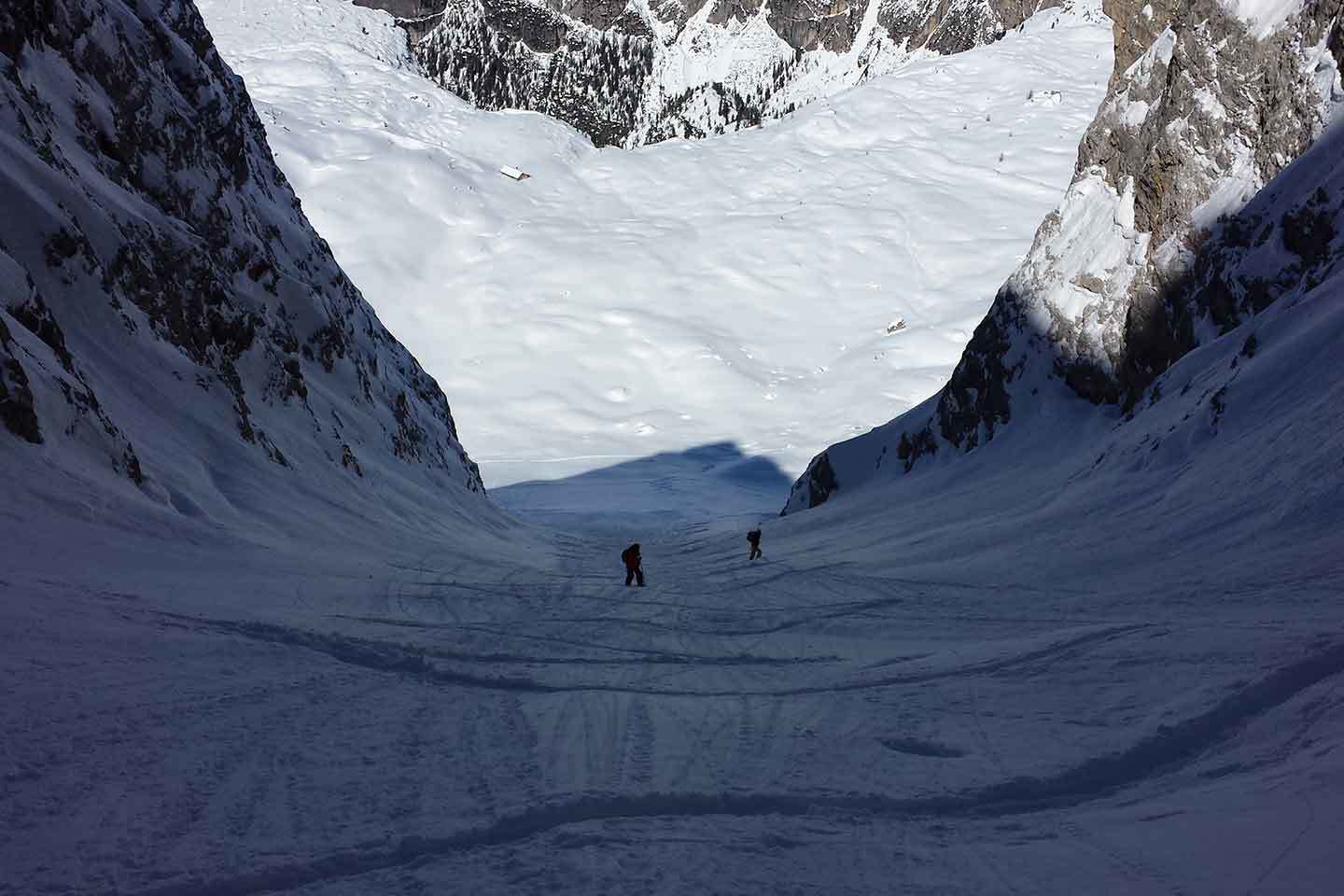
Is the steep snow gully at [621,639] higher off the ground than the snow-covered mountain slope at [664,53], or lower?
lower

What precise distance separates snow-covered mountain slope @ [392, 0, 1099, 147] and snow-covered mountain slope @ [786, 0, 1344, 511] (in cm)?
9266

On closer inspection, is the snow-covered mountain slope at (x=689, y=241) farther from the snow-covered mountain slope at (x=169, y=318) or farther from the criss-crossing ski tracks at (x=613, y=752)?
the criss-crossing ski tracks at (x=613, y=752)

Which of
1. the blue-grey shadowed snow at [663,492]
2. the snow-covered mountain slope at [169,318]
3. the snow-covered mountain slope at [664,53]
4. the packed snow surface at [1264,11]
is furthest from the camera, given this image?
the snow-covered mountain slope at [664,53]

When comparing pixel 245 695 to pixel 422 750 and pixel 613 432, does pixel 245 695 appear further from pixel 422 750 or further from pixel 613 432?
pixel 613 432

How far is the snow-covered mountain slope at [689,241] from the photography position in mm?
46594

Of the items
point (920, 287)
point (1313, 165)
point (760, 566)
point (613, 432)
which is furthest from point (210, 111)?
point (920, 287)

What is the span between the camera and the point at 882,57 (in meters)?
114

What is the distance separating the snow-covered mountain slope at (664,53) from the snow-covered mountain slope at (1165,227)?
92.7 meters

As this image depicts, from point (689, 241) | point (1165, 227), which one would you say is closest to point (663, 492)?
point (1165, 227)

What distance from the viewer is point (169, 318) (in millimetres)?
14453

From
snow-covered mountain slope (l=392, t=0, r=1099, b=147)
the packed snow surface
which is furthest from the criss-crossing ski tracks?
snow-covered mountain slope (l=392, t=0, r=1099, b=147)

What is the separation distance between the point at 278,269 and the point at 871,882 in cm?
1806

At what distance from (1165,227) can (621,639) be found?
13496 mm

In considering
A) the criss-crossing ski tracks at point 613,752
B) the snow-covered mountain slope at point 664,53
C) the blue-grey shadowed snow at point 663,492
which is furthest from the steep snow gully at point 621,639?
the snow-covered mountain slope at point 664,53
